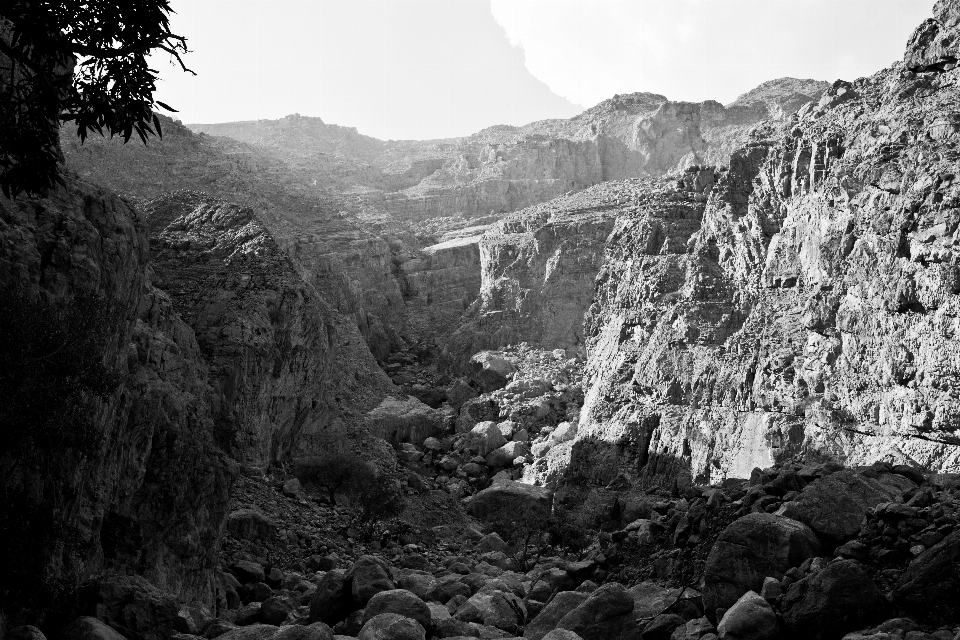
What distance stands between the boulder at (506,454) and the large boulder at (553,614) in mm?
35533

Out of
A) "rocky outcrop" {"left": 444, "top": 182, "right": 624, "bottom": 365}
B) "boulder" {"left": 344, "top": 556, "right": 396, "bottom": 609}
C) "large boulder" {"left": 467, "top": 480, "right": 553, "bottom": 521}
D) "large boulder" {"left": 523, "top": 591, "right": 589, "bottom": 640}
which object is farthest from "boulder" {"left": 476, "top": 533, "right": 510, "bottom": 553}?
"rocky outcrop" {"left": 444, "top": 182, "right": 624, "bottom": 365}

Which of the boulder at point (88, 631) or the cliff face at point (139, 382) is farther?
the boulder at point (88, 631)

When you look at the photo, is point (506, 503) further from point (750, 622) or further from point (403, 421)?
point (750, 622)

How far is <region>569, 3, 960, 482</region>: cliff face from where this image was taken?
114 ft

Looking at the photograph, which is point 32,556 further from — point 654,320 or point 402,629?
point 654,320

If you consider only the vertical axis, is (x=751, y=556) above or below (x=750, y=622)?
above

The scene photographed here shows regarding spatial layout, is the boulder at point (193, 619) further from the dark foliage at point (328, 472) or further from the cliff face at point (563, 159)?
the cliff face at point (563, 159)

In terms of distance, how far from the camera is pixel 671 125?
11519 centimetres

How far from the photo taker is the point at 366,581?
55.3 feet

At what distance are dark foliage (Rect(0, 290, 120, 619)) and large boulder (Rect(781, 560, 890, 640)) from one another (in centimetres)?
954

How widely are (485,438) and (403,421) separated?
4774 mm

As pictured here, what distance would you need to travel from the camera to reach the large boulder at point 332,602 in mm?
16625

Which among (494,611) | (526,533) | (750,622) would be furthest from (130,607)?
(526,533)

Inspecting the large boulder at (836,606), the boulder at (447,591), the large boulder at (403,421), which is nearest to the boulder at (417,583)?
the boulder at (447,591)
